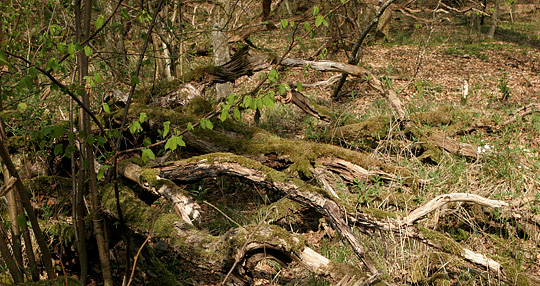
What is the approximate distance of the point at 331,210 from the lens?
149 inches

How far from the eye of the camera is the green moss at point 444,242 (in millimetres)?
3541

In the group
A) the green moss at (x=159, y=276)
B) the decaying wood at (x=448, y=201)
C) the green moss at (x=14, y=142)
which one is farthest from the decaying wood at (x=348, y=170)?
the green moss at (x=14, y=142)

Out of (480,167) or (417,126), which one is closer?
(480,167)

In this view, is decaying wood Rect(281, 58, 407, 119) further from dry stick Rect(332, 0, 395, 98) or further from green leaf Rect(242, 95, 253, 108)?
green leaf Rect(242, 95, 253, 108)

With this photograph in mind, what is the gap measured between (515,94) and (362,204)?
7.19 m

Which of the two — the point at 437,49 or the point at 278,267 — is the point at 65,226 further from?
the point at 437,49

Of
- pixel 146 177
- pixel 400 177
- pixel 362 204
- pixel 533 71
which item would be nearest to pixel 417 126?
pixel 400 177

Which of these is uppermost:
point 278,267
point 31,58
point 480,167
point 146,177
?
point 31,58

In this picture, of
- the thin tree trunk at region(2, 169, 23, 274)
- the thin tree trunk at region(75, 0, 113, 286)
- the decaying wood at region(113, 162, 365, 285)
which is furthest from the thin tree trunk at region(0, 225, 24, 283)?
the decaying wood at region(113, 162, 365, 285)

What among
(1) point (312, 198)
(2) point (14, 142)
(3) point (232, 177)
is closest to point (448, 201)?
(1) point (312, 198)

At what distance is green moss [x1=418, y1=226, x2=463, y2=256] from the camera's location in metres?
3.54

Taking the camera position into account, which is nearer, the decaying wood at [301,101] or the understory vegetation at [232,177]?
the understory vegetation at [232,177]

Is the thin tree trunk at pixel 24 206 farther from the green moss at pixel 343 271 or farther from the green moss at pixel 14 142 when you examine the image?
the green moss at pixel 14 142

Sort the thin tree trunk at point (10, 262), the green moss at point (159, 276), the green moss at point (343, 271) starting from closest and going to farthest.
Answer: the thin tree trunk at point (10, 262) → the green moss at point (343, 271) → the green moss at point (159, 276)
